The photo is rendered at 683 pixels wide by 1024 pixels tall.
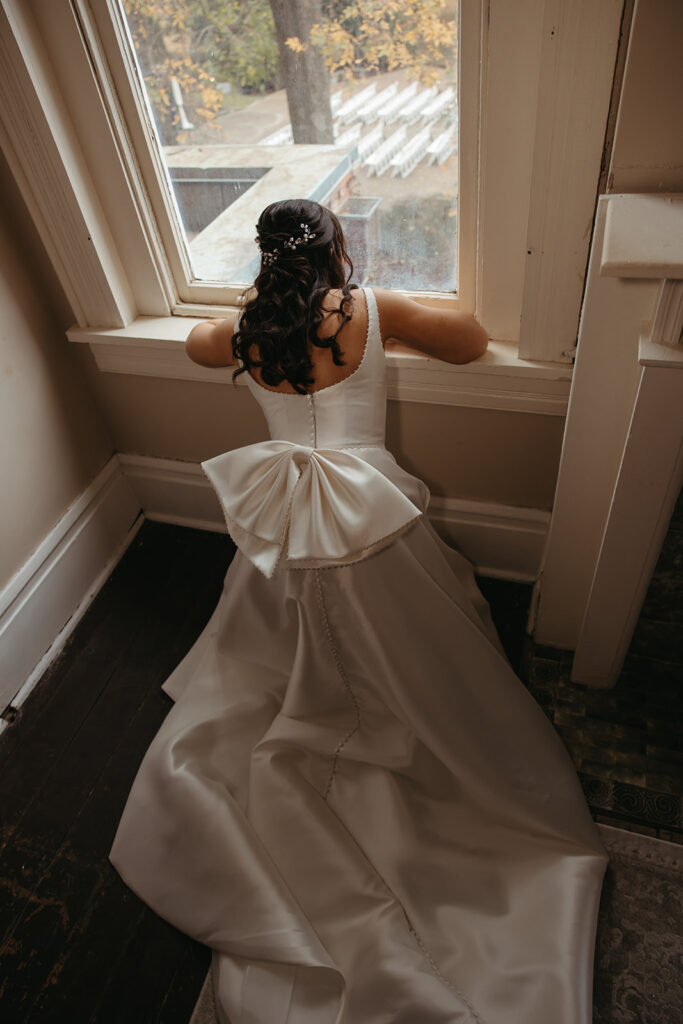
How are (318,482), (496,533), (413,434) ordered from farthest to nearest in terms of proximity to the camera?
(496,533) → (413,434) → (318,482)

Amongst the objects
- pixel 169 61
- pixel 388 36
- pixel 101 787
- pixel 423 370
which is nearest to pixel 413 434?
pixel 423 370

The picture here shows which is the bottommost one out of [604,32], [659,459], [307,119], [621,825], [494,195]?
[621,825]

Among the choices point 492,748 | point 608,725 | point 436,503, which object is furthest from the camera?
point 436,503

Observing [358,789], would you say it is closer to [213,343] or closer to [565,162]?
[213,343]

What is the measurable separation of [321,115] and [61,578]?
1362 mm

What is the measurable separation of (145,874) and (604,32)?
173 cm

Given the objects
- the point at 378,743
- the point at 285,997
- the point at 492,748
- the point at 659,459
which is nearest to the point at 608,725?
the point at 492,748

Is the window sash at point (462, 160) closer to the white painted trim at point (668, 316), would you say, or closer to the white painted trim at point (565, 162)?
the white painted trim at point (565, 162)

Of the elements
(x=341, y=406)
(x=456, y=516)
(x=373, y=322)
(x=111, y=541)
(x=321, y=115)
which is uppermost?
(x=321, y=115)

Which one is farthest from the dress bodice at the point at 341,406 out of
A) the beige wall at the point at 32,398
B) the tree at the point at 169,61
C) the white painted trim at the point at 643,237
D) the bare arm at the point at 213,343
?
the beige wall at the point at 32,398

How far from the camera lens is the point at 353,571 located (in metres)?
1.34

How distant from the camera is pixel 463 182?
136 cm

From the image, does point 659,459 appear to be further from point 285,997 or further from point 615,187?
point 285,997

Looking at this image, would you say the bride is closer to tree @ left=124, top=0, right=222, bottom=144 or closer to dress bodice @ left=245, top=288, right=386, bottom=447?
dress bodice @ left=245, top=288, right=386, bottom=447
